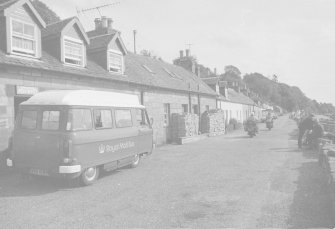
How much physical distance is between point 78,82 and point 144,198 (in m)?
8.03

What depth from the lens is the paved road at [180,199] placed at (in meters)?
5.78

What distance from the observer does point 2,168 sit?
424 inches

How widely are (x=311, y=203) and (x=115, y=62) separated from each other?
42.2 ft

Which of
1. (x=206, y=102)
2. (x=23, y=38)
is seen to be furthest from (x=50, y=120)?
(x=206, y=102)

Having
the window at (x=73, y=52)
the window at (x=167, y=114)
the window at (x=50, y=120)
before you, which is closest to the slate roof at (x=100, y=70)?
the window at (x=73, y=52)

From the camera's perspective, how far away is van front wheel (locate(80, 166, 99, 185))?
862 cm

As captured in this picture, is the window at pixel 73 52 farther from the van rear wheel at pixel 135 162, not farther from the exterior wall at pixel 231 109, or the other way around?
the exterior wall at pixel 231 109

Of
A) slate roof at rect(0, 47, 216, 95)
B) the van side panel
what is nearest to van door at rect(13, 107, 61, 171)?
the van side panel

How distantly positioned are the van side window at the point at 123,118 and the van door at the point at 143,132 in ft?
2.13

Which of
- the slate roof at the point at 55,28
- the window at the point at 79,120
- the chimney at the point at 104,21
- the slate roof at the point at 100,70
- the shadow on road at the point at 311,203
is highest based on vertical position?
the chimney at the point at 104,21

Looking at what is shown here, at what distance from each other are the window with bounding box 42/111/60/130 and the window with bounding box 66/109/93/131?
0.37 m

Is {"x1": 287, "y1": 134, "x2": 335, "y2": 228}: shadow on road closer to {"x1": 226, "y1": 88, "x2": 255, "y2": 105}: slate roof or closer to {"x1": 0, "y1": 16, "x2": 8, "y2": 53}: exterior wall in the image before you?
{"x1": 0, "y1": 16, "x2": 8, "y2": 53}: exterior wall

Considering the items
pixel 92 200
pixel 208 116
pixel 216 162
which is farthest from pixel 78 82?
pixel 208 116

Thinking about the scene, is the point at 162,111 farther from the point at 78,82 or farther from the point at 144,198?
the point at 144,198
